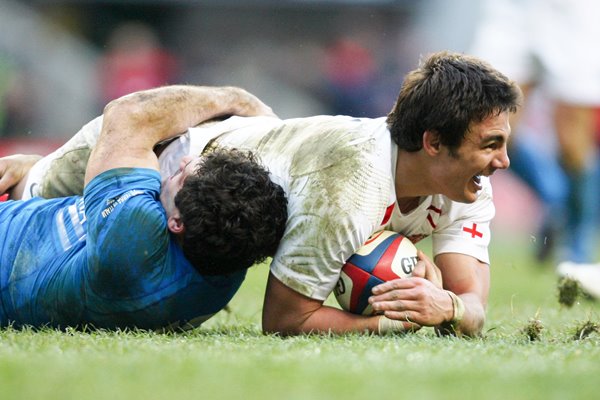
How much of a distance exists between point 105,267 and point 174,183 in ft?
1.82

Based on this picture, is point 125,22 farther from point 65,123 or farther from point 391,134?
point 391,134

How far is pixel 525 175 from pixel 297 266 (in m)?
6.32

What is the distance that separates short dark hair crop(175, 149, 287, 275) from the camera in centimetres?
520

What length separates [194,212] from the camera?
5195mm

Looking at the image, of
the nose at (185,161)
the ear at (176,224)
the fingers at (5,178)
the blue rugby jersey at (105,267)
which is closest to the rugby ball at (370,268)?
the blue rugby jersey at (105,267)

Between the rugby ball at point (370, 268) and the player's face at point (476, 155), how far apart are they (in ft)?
1.22

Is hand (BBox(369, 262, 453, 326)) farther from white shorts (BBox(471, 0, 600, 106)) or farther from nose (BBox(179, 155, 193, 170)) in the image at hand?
white shorts (BBox(471, 0, 600, 106))

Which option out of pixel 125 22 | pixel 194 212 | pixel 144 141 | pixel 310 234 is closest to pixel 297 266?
pixel 310 234

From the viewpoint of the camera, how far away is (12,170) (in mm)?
6559

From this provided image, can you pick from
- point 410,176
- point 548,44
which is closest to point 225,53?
point 548,44

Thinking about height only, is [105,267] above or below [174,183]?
below

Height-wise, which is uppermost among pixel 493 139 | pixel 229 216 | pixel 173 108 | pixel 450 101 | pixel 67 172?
pixel 450 101

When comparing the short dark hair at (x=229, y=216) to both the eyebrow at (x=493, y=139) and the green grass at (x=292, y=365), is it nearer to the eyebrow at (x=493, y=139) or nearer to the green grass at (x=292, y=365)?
the green grass at (x=292, y=365)

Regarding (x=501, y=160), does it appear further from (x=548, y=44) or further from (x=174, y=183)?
(x=548, y=44)
